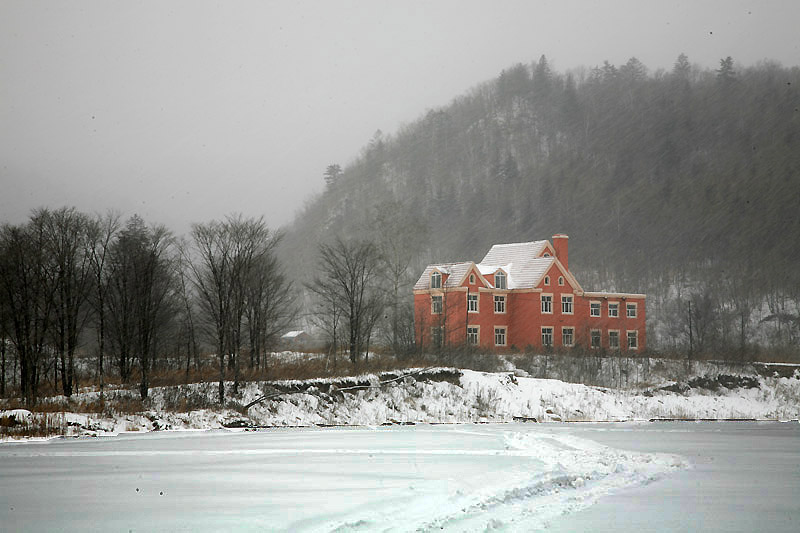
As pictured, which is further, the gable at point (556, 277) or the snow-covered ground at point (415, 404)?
the gable at point (556, 277)

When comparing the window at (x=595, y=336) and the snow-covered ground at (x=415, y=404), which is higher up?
the window at (x=595, y=336)

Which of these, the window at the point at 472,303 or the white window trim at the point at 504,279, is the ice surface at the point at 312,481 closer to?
the window at the point at 472,303

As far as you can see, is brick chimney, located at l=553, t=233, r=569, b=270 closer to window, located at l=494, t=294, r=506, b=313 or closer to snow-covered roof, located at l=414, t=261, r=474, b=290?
window, located at l=494, t=294, r=506, b=313

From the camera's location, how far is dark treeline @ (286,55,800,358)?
111562mm

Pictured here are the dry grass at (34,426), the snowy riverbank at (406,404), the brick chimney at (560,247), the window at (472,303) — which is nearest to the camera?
the dry grass at (34,426)

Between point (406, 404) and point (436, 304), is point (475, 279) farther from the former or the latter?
point (406, 404)

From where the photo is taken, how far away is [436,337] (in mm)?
48812

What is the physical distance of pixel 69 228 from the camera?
3381cm

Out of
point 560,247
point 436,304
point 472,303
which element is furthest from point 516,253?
point 436,304

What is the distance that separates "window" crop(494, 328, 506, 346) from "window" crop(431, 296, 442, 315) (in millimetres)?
5630

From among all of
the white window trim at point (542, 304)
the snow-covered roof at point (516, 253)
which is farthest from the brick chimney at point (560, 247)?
the white window trim at point (542, 304)

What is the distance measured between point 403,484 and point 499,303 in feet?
160

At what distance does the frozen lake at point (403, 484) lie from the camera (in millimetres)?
9102

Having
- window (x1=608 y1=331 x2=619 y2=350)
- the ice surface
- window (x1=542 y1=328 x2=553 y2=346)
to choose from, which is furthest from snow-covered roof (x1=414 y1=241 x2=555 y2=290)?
the ice surface
